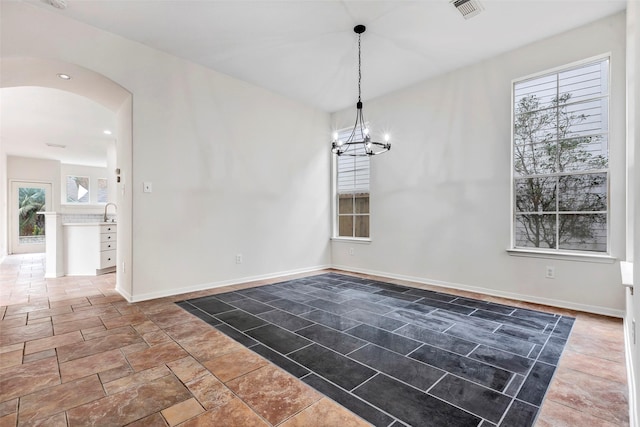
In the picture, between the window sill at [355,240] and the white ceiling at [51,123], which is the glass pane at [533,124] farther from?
the white ceiling at [51,123]

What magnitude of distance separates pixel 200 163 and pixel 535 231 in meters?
4.09

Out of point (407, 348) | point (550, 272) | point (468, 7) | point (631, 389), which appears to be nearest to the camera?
point (631, 389)

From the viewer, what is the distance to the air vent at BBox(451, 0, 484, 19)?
2668 millimetres

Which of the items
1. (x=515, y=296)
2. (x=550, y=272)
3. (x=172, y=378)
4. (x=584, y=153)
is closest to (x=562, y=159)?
(x=584, y=153)

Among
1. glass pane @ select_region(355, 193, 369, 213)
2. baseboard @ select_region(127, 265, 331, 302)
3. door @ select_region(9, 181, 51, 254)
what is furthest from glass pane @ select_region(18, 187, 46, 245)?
glass pane @ select_region(355, 193, 369, 213)

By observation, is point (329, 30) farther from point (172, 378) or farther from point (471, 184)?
point (172, 378)

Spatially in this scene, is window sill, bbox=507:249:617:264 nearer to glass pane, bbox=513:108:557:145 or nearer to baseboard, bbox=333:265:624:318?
baseboard, bbox=333:265:624:318

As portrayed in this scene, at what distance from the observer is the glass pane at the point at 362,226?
5.14 metres

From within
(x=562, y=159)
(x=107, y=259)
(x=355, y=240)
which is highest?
(x=562, y=159)

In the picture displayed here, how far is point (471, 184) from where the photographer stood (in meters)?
3.81

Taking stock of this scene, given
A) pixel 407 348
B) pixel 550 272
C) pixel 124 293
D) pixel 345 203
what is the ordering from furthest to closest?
pixel 345 203 → pixel 124 293 → pixel 550 272 → pixel 407 348

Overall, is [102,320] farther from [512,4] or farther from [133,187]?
[512,4]

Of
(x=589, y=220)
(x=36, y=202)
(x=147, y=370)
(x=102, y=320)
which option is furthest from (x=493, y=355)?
(x=36, y=202)

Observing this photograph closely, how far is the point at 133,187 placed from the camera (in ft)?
11.1
